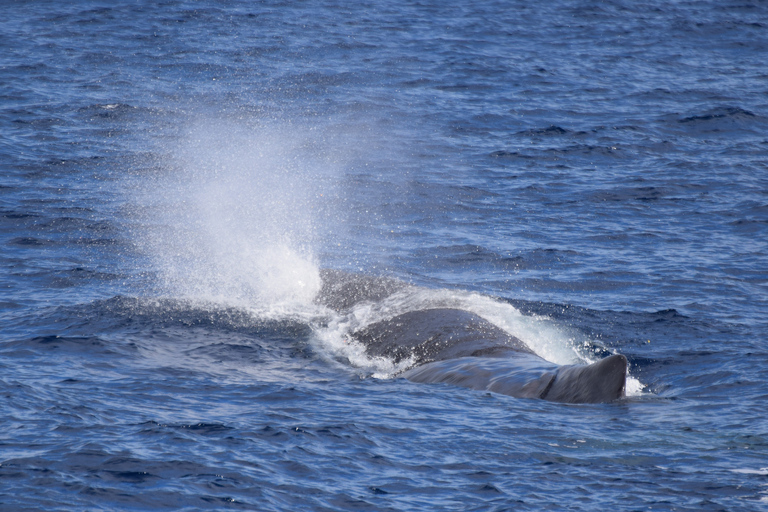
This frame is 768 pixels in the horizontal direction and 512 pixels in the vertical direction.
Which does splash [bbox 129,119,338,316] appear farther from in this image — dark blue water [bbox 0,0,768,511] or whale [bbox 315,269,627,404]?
whale [bbox 315,269,627,404]

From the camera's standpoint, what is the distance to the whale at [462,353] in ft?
37.5

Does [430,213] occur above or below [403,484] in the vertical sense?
below

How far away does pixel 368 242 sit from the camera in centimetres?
2298

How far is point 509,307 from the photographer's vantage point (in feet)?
58.9

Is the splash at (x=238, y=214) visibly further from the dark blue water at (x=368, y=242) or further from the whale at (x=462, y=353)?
the whale at (x=462, y=353)

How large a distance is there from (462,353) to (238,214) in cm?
1218

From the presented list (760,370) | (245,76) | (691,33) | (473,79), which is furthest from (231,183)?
(691,33)

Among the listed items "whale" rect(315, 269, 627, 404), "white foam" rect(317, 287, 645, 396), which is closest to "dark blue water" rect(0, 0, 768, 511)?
"white foam" rect(317, 287, 645, 396)

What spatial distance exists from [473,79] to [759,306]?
23.4 meters

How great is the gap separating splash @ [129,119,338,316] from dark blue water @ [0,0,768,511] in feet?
0.40

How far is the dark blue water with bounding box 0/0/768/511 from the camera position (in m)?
9.88

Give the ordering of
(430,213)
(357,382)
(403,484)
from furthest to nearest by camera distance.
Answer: (430,213)
(357,382)
(403,484)

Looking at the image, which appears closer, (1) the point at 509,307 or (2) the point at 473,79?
(1) the point at 509,307

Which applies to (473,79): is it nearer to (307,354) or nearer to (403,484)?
(307,354)
